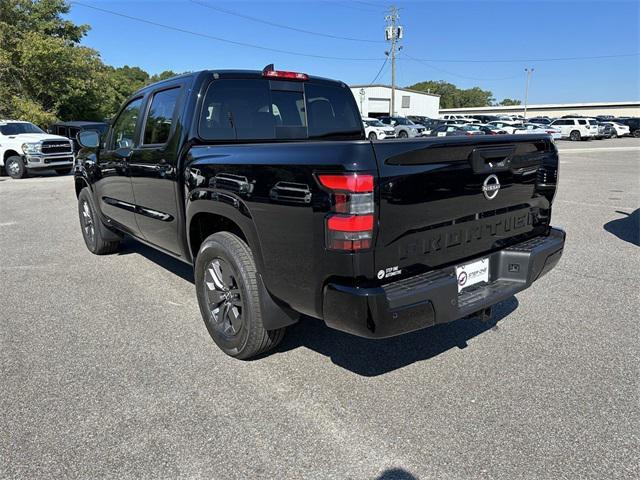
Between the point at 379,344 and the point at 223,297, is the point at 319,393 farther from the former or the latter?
the point at 223,297

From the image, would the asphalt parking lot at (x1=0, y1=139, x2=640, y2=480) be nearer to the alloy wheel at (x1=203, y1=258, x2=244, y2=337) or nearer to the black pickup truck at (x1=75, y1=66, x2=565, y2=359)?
the alloy wheel at (x1=203, y1=258, x2=244, y2=337)

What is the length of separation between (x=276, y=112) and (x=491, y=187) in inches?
75.7

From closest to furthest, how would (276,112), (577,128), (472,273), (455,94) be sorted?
(472,273) → (276,112) → (577,128) → (455,94)

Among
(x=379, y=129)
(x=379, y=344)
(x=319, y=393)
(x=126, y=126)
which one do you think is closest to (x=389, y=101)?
(x=379, y=129)

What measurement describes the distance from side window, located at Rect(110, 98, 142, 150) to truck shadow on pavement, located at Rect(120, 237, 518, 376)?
2.38 metres

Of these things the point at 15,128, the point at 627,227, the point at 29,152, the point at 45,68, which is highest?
the point at 45,68

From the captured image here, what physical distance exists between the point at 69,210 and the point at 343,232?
904 cm

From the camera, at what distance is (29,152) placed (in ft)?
50.2

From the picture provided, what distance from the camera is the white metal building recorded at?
207 ft

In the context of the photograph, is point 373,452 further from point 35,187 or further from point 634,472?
point 35,187

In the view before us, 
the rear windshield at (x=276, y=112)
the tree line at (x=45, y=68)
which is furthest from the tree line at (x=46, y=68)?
the rear windshield at (x=276, y=112)

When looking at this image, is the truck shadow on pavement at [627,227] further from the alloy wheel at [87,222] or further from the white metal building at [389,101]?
the white metal building at [389,101]

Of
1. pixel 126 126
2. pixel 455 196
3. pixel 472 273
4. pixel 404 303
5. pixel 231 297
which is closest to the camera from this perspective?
pixel 404 303

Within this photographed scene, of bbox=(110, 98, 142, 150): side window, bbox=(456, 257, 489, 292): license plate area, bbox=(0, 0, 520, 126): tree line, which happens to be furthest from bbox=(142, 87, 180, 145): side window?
bbox=(0, 0, 520, 126): tree line
